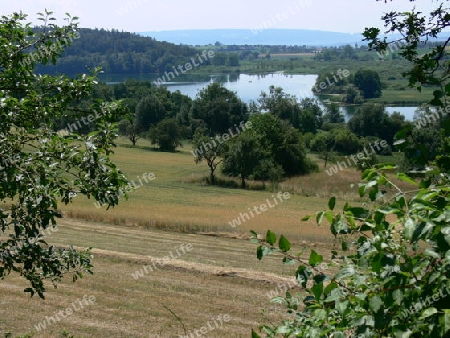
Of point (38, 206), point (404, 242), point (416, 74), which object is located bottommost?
point (38, 206)

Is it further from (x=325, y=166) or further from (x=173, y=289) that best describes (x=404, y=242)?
(x=325, y=166)

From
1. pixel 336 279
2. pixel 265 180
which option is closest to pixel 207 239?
pixel 336 279

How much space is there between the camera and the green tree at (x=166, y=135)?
75.2m

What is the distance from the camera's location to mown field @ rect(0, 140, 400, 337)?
36.4ft

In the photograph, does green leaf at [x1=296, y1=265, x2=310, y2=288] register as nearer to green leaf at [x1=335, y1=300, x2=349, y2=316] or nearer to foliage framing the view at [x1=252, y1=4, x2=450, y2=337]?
foliage framing the view at [x1=252, y1=4, x2=450, y2=337]

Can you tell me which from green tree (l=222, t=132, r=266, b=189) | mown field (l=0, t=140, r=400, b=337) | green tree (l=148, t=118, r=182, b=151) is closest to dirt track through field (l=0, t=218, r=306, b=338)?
mown field (l=0, t=140, r=400, b=337)

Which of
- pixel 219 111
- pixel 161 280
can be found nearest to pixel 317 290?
pixel 161 280

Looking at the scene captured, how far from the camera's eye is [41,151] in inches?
209

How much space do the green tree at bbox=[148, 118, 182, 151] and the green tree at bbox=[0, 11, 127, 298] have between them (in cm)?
→ 6899

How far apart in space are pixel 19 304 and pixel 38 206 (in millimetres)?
7712

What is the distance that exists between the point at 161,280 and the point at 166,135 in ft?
202

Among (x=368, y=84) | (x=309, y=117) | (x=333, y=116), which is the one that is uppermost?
(x=368, y=84)

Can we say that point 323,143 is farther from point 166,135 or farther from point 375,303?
point 375,303

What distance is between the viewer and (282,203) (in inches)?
1634
